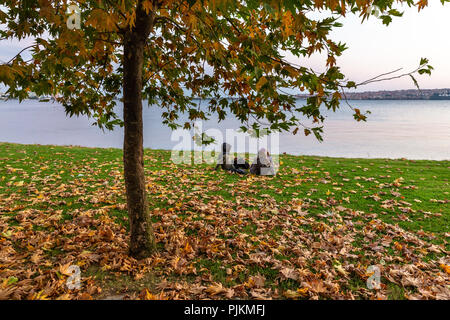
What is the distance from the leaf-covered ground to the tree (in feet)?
3.09

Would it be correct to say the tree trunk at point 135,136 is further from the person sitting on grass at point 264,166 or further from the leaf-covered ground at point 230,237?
the person sitting on grass at point 264,166

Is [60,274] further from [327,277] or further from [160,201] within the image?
[327,277]

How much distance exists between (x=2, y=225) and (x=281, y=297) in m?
5.79

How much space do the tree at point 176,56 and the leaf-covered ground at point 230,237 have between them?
3.09 ft

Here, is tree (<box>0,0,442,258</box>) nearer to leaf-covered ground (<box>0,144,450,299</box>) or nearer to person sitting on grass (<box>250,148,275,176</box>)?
leaf-covered ground (<box>0,144,450,299</box>)

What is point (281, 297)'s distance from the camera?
3.72 m

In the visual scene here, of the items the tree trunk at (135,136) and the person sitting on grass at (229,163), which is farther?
the person sitting on grass at (229,163)

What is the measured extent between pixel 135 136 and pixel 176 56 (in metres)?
2.55

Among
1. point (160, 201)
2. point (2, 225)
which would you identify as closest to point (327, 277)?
point (160, 201)

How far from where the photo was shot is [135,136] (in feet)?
13.4

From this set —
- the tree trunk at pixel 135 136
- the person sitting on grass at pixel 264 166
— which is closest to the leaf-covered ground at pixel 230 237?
the tree trunk at pixel 135 136

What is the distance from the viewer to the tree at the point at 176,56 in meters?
2.52

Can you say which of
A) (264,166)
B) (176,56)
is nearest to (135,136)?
(176,56)
